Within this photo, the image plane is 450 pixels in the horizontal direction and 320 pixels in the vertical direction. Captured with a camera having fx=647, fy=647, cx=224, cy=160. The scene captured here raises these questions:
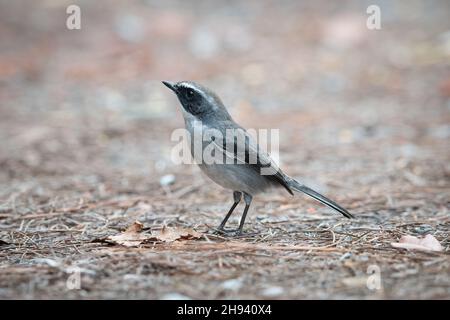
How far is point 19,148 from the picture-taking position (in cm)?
806

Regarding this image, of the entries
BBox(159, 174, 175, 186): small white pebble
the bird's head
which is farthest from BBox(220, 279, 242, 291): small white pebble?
BBox(159, 174, 175, 186): small white pebble

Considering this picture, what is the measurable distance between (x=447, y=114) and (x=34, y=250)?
21.2 feet

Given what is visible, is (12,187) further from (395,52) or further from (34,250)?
(395,52)

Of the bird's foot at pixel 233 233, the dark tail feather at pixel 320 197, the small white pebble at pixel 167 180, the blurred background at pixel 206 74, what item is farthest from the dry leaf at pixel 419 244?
the blurred background at pixel 206 74

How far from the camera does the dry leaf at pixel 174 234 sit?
476 centimetres

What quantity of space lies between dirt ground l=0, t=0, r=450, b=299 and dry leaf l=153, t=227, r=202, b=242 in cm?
9

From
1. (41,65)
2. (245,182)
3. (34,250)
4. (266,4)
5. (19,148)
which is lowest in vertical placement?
(34,250)

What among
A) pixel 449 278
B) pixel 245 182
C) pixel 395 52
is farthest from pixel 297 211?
pixel 395 52

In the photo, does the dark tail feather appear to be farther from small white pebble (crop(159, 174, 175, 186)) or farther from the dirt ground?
small white pebble (crop(159, 174, 175, 186))

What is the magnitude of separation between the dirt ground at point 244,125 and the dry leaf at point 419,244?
0.06 m

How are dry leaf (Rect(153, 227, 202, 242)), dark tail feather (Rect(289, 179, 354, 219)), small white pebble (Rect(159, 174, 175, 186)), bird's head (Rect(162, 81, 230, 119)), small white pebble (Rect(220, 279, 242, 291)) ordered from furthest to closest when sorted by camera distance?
1. small white pebble (Rect(159, 174, 175, 186))
2. bird's head (Rect(162, 81, 230, 119))
3. dark tail feather (Rect(289, 179, 354, 219))
4. dry leaf (Rect(153, 227, 202, 242))
5. small white pebble (Rect(220, 279, 242, 291))

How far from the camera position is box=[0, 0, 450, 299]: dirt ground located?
13.2 feet

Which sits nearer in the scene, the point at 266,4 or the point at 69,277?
the point at 69,277

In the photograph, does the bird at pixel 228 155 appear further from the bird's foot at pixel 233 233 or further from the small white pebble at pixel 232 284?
the small white pebble at pixel 232 284
